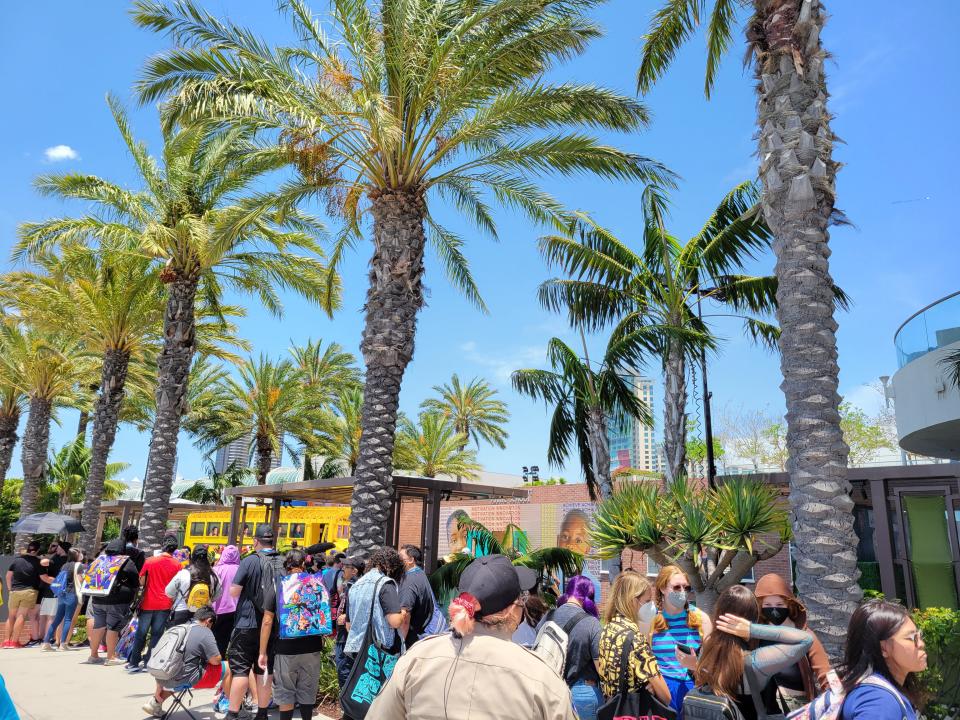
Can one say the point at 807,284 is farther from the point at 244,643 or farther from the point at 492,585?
the point at 244,643

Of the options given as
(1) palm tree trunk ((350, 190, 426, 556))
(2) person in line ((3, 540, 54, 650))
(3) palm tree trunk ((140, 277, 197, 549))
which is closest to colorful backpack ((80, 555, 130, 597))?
(2) person in line ((3, 540, 54, 650))

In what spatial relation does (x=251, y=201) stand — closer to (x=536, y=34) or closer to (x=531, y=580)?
(x=536, y=34)

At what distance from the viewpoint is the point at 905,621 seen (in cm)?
265

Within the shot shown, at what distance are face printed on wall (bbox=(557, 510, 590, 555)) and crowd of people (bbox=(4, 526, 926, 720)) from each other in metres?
13.3

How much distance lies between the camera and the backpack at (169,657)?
6.50 m

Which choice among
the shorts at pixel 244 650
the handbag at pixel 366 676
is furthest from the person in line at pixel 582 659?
the shorts at pixel 244 650

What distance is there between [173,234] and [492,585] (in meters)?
15.3

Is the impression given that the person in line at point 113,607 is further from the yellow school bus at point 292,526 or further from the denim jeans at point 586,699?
the yellow school bus at point 292,526

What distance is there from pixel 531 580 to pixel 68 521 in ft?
51.6

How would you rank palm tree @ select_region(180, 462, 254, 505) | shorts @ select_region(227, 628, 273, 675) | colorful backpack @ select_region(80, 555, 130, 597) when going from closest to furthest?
1. shorts @ select_region(227, 628, 273, 675)
2. colorful backpack @ select_region(80, 555, 130, 597)
3. palm tree @ select_region(180, 462, 254, 505)

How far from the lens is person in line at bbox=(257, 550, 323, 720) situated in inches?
247

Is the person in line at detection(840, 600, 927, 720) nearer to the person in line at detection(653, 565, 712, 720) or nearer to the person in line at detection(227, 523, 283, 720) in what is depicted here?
the person in line at detection(653, 565, 712, 720)

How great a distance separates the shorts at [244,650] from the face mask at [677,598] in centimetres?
428

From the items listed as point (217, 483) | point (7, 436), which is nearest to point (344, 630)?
point (7, 436)
